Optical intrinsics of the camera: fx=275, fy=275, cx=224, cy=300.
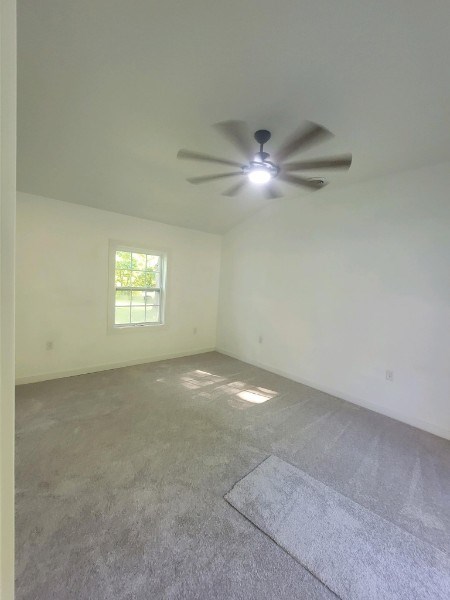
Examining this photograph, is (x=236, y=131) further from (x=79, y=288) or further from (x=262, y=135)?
(x=79, y=288)

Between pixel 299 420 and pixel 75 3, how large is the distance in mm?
3478

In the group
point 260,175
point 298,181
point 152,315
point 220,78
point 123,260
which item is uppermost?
point 220,78

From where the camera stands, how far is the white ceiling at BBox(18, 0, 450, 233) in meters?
1.50

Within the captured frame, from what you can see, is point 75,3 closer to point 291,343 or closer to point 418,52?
point 418,52

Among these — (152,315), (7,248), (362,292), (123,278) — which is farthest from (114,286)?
(7,248)

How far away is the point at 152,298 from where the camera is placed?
4.49 m

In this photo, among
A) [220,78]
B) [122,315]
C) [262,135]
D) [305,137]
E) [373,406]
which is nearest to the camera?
[305,137]

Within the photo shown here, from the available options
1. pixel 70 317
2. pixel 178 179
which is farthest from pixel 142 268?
pixel 178 179

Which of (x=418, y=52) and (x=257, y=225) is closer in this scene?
(x=418, y=52)

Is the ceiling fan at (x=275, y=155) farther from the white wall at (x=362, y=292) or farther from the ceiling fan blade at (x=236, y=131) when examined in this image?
the white wall at (x=362, y=292)

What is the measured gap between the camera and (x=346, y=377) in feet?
11.1

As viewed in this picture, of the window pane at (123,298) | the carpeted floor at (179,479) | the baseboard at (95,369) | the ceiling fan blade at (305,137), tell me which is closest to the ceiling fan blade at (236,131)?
the ceiling fan blade at (305,137)

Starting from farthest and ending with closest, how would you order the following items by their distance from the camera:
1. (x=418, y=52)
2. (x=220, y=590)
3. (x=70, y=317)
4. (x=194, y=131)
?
(x=70, y=317)
(x=194, y=131)
(x=418, y=52)
(x=220, y=590)

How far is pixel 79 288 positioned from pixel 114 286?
46cm
